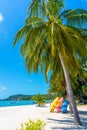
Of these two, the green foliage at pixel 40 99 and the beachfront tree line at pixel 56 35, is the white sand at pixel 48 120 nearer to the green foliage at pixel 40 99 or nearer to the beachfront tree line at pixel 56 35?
the beachfront tree line at pixel 56 35

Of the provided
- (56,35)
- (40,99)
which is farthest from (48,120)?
(40,99)

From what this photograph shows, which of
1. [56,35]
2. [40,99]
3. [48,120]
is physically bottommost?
[48,120]

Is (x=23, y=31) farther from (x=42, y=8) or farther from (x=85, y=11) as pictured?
(x=85, y=11)

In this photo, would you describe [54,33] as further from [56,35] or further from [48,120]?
[48,120]

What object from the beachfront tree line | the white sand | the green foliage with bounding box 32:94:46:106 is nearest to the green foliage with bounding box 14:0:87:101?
the beachfront tree line

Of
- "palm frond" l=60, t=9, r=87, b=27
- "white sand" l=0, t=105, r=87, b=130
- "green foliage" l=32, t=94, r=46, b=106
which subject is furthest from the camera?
"green foliage" l=32, t=94, r=46, b=106

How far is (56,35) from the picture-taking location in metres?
14.2

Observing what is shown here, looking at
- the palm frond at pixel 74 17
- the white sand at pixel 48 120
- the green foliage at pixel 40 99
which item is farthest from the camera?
the green foliage at pixel 40 99

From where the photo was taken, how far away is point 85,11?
637 inches

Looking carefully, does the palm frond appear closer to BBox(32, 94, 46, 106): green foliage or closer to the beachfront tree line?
the beachfront tree line

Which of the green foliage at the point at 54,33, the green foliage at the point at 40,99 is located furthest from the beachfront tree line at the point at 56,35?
the green foliage at the point at 40,99

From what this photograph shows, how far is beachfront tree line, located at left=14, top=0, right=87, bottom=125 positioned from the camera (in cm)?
1459

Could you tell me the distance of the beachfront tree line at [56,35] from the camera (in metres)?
14.6

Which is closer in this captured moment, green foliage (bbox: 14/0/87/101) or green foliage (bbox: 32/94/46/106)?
green foliage (bbox: 14/0/87/101)
